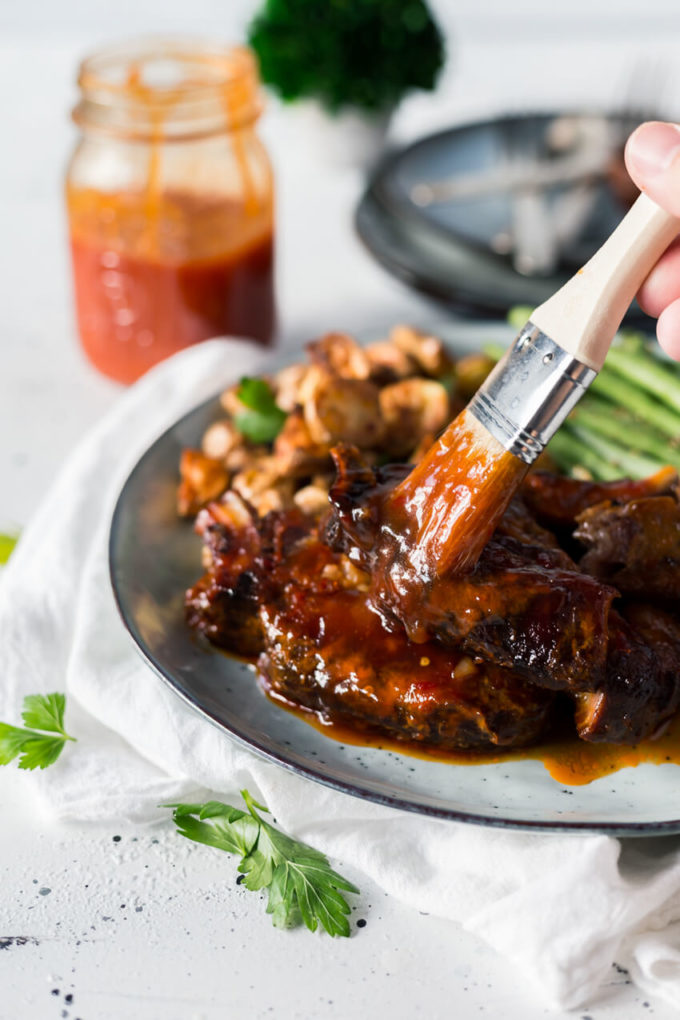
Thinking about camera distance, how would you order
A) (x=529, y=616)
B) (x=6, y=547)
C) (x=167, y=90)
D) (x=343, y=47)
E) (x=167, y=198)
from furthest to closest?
(x=343, y=47), (x=167, y=198), (x=167, y=90), (x=6, y=547), (x=529, y=616)

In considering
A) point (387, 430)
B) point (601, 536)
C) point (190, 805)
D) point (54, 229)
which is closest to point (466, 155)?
point (54, 229)

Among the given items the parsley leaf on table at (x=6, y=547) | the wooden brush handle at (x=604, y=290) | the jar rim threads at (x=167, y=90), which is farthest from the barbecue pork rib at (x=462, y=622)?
the jar rim threads at (x=167, y=90)

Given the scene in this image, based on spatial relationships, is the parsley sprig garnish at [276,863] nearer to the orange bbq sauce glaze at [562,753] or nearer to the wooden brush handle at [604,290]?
the orange bbq sauce glaze at [562,753]

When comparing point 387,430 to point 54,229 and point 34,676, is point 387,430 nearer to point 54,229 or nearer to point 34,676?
point 34,676

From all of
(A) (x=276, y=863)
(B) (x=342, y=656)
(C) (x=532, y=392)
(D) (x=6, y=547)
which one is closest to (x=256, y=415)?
(D) (x=6, y=547)

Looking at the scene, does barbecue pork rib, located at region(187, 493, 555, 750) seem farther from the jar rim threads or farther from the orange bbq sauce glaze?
the jar rim threads

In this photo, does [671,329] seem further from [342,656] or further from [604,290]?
[342,656]

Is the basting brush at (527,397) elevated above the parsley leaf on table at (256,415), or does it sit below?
above
